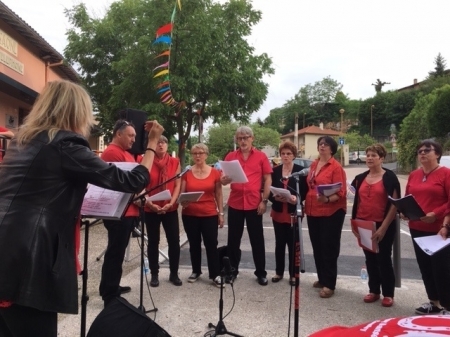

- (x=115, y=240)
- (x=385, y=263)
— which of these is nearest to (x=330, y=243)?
(x=385, y=263)

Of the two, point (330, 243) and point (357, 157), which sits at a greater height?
point (357, 157)

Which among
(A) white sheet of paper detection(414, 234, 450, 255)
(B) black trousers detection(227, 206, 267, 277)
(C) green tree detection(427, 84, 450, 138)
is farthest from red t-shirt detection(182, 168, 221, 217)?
(C) green tree detection(427, 84, 450, 138)

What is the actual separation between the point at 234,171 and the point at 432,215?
2171 mm

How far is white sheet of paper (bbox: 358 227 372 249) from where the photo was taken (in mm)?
4371

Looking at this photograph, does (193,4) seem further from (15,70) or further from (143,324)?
(143,324)

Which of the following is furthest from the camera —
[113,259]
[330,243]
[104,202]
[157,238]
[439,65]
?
[439,65]

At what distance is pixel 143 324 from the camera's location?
2.55 meters

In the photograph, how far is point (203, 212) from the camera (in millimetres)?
5082

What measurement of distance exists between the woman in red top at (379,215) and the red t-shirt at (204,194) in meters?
1.82

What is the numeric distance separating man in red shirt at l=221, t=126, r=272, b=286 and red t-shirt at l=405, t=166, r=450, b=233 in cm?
178

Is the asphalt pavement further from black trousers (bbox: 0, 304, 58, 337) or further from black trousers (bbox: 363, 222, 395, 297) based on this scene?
black trousers (bbox: 0, 304, 58, 337)

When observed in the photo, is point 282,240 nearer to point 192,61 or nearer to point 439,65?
point 192,61

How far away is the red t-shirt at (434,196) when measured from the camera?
3980 millimetres

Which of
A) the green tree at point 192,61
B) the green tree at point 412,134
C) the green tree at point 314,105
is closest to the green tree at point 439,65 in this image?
the green tree at point 314,105
